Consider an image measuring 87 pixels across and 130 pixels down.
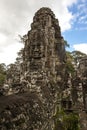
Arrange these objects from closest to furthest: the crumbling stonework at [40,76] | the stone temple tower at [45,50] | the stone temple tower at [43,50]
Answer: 1. the crumbling stonework at [40,76]
2. the stone temple tower at [45,50]
3. the stone temple tower at [43,50]

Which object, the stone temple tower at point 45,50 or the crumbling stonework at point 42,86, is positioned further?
the stone temple tower at point 45,50

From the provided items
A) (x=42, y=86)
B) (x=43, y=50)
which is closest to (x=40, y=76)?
(x=42, y=86)

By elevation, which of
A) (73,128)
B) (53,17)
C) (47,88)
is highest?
(53,17)

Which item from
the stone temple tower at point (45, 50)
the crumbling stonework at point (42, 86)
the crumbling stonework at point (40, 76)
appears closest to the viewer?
the crumbling stonework at point (40, 76)

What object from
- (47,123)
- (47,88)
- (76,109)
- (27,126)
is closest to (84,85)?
(76,109)

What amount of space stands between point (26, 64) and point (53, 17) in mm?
6960

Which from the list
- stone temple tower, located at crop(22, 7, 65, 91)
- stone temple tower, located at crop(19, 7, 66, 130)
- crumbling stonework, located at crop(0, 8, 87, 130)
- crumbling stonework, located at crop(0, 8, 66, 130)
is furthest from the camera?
stone temple tower, located at crop(22, 7, 65, 91)

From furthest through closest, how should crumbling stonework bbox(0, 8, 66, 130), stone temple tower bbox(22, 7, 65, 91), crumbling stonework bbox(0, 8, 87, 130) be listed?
stone temple tower bbox(22, 7, 65, 91)
crumbling stonework bbox(0, 8, 87, 130)
crumbling stonework bbox(0, 8, 66, 130)

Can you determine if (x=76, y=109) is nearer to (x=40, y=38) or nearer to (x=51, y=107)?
(x=40, y=38)

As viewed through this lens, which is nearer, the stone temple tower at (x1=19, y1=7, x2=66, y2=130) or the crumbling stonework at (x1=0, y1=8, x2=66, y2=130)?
the crumbling stonework at (x1=0, y1=8, x2=66, y2=130)

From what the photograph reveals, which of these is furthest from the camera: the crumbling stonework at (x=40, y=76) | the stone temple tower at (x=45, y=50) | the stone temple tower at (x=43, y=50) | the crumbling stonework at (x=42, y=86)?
the stone temple tower at (x=43, y=50)

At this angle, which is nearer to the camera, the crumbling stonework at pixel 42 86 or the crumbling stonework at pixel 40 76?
the crumbling stonework at pixel 40 76

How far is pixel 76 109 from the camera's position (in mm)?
23438

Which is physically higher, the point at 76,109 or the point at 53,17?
the point at 53,17
